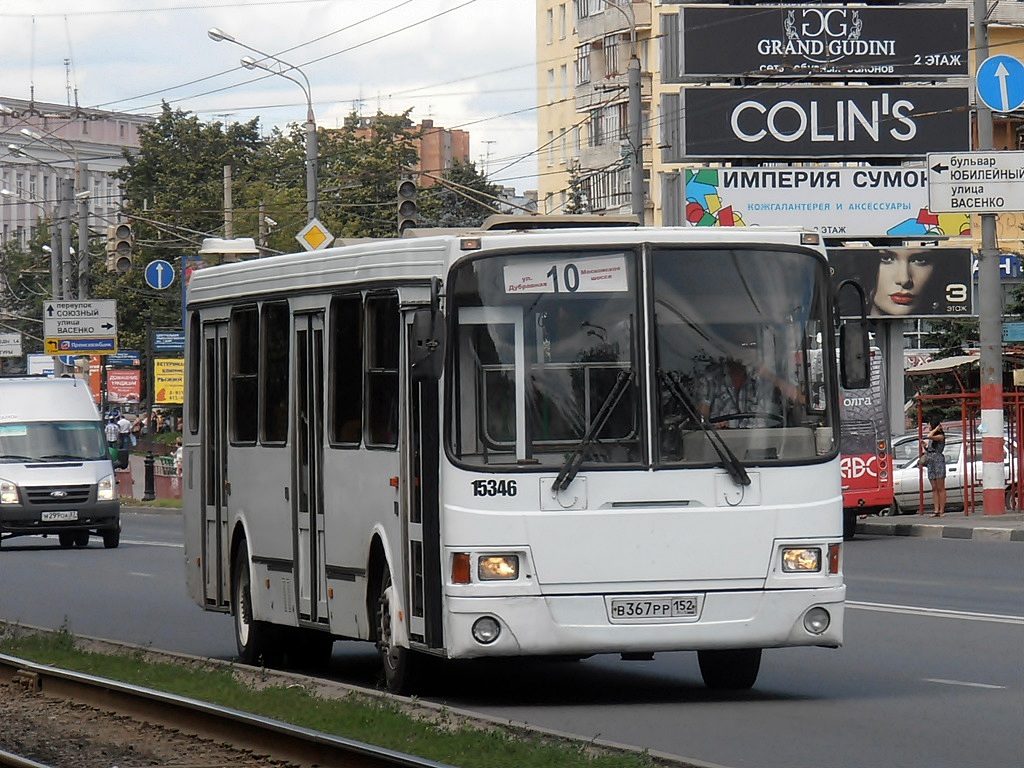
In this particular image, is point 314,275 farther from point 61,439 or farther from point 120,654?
point 61,439

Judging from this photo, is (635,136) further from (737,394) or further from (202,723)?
(202,723)

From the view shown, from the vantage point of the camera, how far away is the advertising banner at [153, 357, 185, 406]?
55.2 meters

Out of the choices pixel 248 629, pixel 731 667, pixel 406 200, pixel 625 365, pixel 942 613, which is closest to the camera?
pixel 625 365

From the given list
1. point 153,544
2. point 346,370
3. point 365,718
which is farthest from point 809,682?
point 153,544

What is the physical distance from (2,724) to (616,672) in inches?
160

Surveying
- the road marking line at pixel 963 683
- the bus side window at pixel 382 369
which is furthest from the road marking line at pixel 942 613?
the bus side window at pixel 382 369

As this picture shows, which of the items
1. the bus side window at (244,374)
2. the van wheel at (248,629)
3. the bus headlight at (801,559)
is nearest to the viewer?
the bus headlight at (801,559)

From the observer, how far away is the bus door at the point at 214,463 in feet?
50.2

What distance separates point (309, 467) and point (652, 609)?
2.85 metres

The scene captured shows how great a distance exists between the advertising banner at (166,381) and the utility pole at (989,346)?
2645 centimetres

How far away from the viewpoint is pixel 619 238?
1201 centimetres

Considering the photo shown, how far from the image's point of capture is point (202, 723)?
11.4 m

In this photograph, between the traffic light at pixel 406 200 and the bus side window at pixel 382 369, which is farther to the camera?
the traffic light at pixel 406 200

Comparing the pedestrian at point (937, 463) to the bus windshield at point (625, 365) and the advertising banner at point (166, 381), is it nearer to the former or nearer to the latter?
the bus windshield at point (625, 365)
